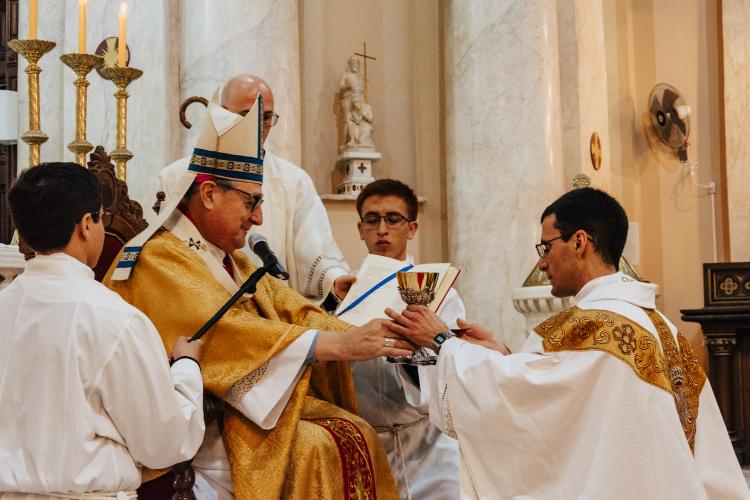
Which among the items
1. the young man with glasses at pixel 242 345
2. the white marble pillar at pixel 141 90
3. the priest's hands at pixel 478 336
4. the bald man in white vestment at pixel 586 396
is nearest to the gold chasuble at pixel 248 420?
the young man with glasses at pixel 242 345

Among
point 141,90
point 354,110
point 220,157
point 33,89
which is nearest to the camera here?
point 220,157

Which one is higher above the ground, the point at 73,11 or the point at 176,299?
the point at 73,11

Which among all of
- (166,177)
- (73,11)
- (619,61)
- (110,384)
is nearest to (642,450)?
(110,384)

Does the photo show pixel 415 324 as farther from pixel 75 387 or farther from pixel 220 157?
pixel 75 387

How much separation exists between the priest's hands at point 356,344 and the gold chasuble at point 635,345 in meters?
0.54

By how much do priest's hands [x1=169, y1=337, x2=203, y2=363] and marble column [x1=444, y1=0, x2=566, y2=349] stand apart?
452 centimetres

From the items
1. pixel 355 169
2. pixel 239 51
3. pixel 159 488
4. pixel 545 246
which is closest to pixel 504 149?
pixel 355 169

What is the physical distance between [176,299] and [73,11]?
411 centimetres

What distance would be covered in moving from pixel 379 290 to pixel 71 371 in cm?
151

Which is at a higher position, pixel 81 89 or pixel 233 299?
pixel 81 89

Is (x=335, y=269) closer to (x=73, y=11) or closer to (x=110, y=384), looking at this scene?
(x=110, y=384)

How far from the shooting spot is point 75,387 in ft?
9.28

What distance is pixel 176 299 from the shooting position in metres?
3.72

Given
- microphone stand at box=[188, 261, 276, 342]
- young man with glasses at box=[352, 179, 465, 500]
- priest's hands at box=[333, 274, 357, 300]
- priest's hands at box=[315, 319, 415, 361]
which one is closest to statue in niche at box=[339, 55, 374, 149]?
young man with glasses at box=[352, 179, 465, 500]
